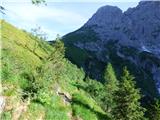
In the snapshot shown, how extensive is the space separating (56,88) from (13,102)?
592 inches

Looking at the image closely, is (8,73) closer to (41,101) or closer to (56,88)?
(41,101)

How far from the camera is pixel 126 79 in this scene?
72.1 meters

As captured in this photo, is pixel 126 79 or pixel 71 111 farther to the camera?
pixel 126 79

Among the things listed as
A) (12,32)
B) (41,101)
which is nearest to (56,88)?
→ (41,101)

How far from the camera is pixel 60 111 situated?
166 feet

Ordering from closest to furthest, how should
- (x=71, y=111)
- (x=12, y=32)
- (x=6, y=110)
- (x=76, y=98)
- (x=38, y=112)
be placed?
(x=6, y=110), (x=38, y=112), (x=71, y=111), (x=76, y=98), (x=12, y=32)

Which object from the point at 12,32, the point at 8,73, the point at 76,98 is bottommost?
the point at 12,32

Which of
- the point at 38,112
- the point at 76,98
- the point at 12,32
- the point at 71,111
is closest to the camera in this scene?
the point at 38,112

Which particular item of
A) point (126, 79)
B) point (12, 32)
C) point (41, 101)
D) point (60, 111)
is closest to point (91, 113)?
point (60, 111)

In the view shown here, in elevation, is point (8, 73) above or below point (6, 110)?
above

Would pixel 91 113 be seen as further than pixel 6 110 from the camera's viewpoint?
Yes

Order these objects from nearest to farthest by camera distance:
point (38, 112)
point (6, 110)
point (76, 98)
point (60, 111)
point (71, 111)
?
point (6, 110) < point (38, 112) < point (60, 111) < point (71, 111) < point (76, 98)

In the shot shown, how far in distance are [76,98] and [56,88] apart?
621cm

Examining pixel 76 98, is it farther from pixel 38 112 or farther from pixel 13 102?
pixel 13 102
